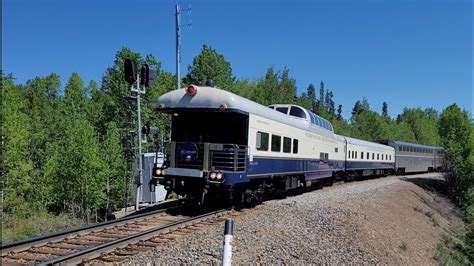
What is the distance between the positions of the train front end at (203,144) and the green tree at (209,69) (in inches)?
1020

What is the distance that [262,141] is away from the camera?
13438 mm

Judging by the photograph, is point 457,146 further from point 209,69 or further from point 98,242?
point 98,242

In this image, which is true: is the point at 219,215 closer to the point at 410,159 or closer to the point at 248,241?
the point at 248,241

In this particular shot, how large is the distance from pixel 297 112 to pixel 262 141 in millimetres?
5302

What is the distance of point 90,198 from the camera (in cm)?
2781

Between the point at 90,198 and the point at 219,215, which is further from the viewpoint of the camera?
the point at 90,198

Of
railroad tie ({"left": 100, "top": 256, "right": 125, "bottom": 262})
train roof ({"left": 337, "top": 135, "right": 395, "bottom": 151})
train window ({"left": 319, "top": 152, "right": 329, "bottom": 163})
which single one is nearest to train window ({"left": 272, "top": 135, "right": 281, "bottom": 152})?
train window ({"left": 319, "top": 152, "right": 329, "bottom": 163})

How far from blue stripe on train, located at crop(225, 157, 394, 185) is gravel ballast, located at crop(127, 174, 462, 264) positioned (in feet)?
3.42

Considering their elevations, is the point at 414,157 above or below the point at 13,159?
above

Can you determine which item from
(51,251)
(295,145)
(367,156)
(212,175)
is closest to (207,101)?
(212,175)

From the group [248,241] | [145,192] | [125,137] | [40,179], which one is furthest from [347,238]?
[125,137]

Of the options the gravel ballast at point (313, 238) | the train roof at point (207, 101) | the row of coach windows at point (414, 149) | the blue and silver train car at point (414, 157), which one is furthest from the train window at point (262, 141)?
the row of coach windows at point (414, 149)

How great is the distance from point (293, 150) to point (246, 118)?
14.3 feet

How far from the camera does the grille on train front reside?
11844 millimetres
